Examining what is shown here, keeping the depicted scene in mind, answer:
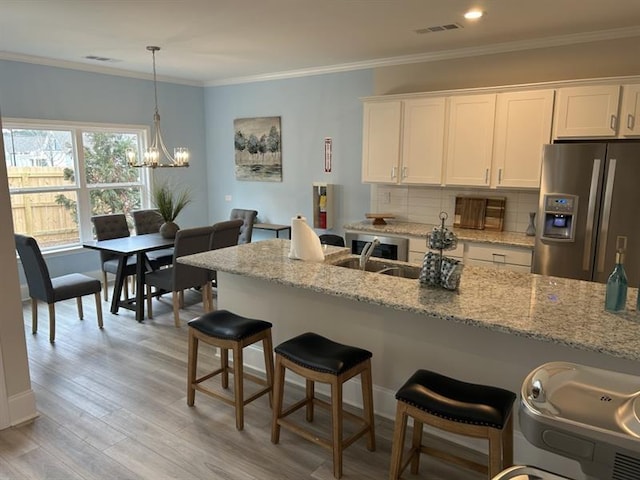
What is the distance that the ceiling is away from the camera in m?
3.37

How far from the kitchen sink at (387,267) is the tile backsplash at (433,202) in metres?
2.09

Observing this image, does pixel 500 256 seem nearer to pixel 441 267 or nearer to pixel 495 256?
pixel 495 256

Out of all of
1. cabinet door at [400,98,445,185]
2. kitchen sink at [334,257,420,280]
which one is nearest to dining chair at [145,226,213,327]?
kitchen sink at [334,257,420,280]

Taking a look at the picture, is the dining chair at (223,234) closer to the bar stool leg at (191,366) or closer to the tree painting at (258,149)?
the tree painting at (258,149)

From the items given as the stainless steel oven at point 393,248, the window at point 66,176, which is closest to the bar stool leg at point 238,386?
the stainless steel oven at point 393,248

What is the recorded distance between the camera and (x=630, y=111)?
3.78m

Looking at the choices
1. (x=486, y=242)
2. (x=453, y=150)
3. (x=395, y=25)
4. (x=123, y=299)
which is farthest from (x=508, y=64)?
(x=123, y=299)

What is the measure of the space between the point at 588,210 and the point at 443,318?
230cm

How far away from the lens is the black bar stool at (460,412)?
6.15 ft

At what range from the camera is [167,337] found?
14.1 ft

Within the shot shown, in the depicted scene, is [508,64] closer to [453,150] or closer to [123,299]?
[453,150]

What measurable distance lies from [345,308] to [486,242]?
1.93 metres

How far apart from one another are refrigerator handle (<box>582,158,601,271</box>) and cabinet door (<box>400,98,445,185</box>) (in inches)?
56.7

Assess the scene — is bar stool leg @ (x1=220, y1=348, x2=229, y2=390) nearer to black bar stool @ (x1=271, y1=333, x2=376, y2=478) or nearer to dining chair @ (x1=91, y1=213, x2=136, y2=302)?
black bar stool @ (x1=271, y1=333, x2=376, y2=478)
